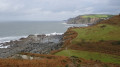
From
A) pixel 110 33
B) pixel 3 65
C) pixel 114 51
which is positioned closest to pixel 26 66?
pixel 3 65

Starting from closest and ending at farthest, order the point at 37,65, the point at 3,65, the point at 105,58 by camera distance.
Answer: the point at 3,65
the point at 37,65
the point at 105,58

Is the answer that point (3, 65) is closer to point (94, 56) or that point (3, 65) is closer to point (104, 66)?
point (104, 66)

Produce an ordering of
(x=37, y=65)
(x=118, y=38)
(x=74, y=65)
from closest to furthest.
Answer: (x=37, y=65) < (x=74, y=65) < (x=118, y=38)

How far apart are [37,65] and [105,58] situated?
1668cm

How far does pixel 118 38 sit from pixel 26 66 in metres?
32.1

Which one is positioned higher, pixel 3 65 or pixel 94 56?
pixel 3 65

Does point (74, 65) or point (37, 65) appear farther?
point (74, 65)

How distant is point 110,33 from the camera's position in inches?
1844

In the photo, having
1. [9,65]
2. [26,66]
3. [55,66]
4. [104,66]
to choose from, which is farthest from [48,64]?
[104,66]

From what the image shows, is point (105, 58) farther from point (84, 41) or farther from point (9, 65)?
point (9, 65)

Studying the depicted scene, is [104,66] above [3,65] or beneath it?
beneath

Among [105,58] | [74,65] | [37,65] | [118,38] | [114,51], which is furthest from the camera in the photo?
[118,38]

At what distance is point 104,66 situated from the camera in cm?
1889

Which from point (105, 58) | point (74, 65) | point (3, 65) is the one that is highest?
point (3, 65)
